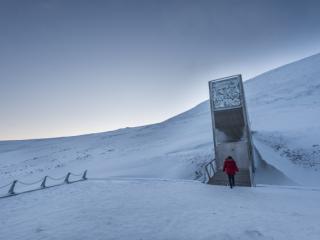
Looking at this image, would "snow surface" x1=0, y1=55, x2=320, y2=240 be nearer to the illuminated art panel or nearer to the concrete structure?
the concrete structure

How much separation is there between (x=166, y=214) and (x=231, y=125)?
11.9 meters

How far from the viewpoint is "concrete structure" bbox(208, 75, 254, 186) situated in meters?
19.5

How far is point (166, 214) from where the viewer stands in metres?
9.95

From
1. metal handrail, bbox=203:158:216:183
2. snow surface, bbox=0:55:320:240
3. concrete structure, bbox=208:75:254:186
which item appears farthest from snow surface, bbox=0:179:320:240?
concrete structure, bbox=208:75:254:186

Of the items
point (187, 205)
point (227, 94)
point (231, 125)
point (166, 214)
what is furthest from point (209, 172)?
point (166, 214)

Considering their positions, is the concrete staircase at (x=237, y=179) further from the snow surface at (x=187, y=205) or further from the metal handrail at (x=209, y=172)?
the snow surface at (x=187, y=205)

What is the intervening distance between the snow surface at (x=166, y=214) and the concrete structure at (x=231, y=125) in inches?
A: 200

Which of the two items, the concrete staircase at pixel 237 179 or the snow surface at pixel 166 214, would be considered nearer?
the snow surface at pixel 166 214

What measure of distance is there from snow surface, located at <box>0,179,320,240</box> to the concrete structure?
5085 millimetres

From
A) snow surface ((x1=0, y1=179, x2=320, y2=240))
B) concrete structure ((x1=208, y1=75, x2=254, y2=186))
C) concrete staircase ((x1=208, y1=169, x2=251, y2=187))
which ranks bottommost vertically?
snow surface ((x1=0, y1=179, x2=320, y2=240))

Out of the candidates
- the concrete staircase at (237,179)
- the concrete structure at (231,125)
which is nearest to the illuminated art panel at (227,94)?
the concrete structure at (231,125)

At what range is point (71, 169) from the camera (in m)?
34.4

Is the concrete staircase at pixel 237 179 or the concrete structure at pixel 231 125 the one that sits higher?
the concrete structure at pixel 231 125

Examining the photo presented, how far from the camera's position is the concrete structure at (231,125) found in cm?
1945
